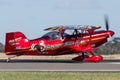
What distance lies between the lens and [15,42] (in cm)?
4391

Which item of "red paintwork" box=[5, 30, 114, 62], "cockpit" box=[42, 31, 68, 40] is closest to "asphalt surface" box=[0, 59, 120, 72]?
"red paintwork" box=[5, 30, 114, 62]

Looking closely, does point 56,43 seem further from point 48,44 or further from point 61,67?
point 61,67

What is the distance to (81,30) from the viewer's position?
44.4 metres

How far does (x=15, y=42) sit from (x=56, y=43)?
379 cm

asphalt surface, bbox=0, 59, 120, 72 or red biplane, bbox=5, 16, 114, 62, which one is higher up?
red biplane, bbox=5, 16, 114, 62

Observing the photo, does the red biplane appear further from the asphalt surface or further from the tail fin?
the asphalt surface

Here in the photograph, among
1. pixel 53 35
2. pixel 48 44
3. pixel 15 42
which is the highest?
pixel 53 35

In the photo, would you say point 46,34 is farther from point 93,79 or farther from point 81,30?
point 93,79

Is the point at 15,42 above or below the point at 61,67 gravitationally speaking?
above

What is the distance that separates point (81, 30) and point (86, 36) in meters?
0.73

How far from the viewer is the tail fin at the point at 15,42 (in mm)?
43750

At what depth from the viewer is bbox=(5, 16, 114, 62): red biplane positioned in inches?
1727

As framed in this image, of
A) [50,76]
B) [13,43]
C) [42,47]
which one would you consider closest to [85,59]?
[42,47]

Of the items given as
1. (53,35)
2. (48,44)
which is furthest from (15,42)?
(53,35)
